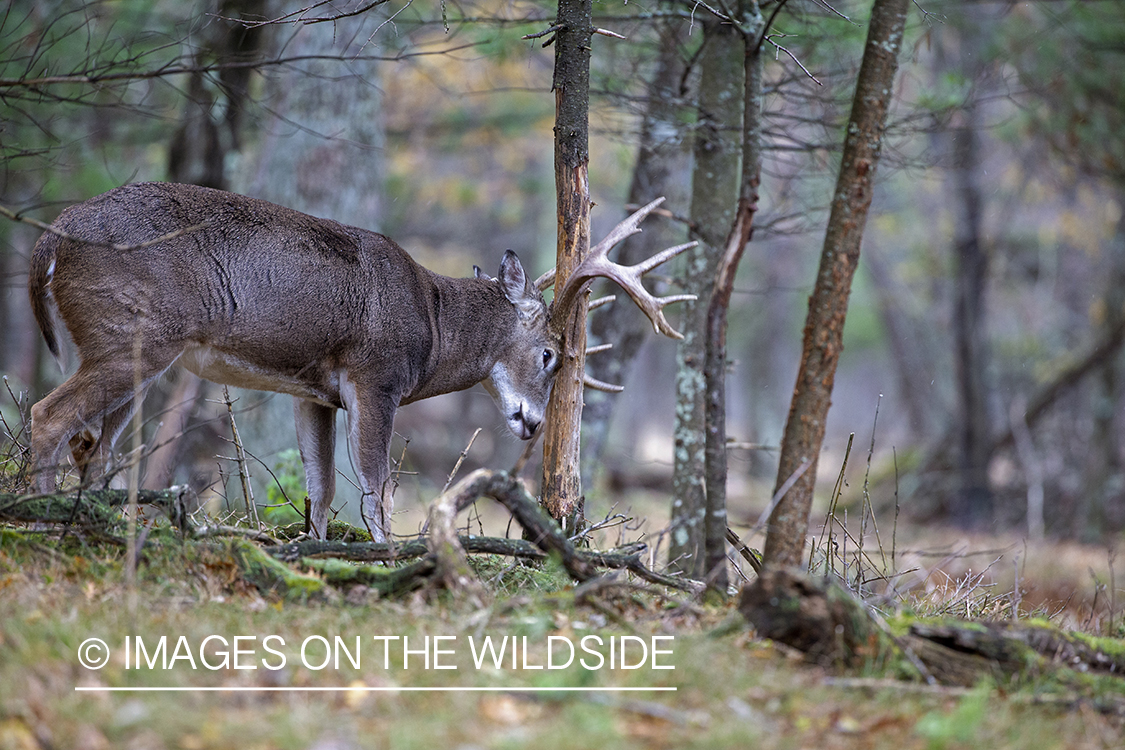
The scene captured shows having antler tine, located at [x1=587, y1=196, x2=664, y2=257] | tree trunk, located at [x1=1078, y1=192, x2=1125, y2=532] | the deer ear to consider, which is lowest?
tree trunk, located at [x1=1078, y1=192, x2=1125, y2=532]

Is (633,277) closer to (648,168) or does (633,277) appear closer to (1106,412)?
(648,168)

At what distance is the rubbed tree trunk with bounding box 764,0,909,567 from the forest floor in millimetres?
522

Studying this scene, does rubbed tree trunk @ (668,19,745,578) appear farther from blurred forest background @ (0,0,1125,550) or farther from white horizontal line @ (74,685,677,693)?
white horizontal line @ (74,685,677,693)

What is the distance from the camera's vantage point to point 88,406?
5.27 metres

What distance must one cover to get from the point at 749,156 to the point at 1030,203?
1761 cm

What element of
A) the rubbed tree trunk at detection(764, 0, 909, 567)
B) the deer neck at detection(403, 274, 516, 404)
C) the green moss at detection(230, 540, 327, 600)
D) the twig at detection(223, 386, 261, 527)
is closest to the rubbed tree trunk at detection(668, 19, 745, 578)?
the deer neck at detection(403, 274, 516, 404)

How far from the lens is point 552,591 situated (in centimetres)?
476

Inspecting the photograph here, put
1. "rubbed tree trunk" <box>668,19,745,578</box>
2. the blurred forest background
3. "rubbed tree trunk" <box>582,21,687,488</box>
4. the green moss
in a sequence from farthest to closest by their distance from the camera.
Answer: "rubbed tree trunk" <box>582,21,687,488</box> → "rubbed tree trunk" <box>668,19,745,578</box> → the blurred forest background → the green moss

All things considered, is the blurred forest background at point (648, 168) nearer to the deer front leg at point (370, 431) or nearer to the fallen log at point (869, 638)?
the deer front leg at point (370, 431)

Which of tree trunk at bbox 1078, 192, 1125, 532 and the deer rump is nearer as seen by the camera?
the deer rump

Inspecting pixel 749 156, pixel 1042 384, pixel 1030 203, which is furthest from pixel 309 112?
pixel 1042 384

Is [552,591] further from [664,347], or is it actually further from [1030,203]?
[664,347]

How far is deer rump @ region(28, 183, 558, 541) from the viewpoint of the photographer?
5.34 m

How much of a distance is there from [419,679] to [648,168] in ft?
21.7
